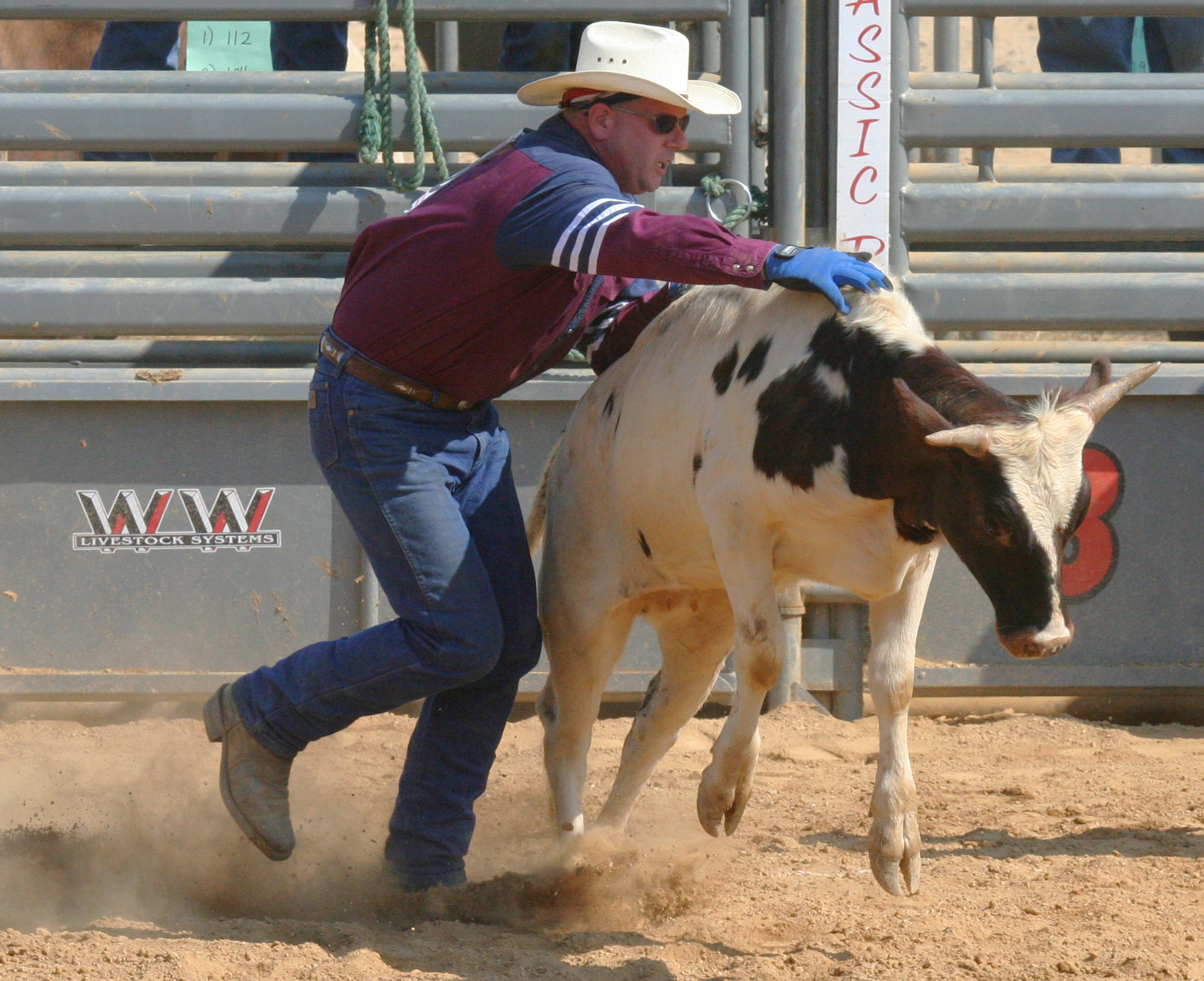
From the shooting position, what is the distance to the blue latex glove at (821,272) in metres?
2.97

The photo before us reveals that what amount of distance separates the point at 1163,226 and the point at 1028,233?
0.49 meters

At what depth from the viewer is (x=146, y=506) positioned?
5055 mm

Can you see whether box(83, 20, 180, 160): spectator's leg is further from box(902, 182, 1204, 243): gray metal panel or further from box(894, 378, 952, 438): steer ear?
box(894, 378, 952, 438): steer ear

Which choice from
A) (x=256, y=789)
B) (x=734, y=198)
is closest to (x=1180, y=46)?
(x=734, y=198)

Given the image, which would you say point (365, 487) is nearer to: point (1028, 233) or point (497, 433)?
point (497, 433)

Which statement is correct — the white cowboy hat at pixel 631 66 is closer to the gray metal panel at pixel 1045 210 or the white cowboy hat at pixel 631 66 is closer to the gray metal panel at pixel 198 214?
the gray metal panel at pixel 198 214

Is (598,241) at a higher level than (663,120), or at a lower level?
lower

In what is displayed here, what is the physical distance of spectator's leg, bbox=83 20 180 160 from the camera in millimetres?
5793

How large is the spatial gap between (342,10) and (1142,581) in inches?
138

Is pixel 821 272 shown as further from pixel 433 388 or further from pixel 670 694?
pixel 670 694

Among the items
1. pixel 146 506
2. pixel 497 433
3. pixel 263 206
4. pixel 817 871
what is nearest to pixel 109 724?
pixel 146 506

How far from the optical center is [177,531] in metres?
5.07

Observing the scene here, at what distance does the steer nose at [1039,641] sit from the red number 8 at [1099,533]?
257cm

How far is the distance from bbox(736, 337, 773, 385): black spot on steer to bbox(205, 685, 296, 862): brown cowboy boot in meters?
1.39
